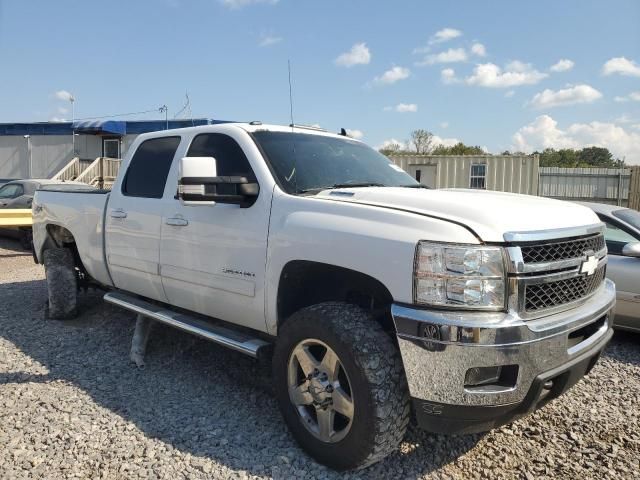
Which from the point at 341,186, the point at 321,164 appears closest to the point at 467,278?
the point at 341,186

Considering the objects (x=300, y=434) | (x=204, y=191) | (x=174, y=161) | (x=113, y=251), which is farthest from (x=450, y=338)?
(x=113, y=251)

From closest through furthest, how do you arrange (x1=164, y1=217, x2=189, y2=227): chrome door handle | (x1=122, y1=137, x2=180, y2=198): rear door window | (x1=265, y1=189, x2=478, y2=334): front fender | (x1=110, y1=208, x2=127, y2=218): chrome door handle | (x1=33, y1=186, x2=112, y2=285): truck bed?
(x1=265, y1=189, x2=478, y2=334): front fender
(x1=164, y1=217, x2=189, y2=227): chrome door handle
(x1=122, y1=137, x2=180, y2=198): rear door window
(x1=110, y1=208, x2=127, y2=218): chrome door handle
(x1=33, y1=186, x2=112, y2=285): truck bed

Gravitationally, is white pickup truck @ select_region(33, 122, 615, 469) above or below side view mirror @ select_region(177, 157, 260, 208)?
below

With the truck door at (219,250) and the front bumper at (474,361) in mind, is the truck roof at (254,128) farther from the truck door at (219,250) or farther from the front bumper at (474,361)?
the front bumper at (474,361)

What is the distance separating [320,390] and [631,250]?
3.52 meters

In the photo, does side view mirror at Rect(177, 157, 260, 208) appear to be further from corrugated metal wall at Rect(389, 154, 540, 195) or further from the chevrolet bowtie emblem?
corrugated metal wall at Rect(389, 154, 540, 195)

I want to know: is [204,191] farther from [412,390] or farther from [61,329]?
[61,329]

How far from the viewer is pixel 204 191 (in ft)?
10.7

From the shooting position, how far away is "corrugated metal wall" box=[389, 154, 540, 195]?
2142 centimetres

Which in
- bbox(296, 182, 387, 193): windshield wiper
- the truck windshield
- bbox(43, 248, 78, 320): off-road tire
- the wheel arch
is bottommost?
bbox(43, 248, 78, 320): off-road tire

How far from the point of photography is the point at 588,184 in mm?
21266

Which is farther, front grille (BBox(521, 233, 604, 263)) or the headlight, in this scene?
front grille (BBox(521, 233, 604, 263))

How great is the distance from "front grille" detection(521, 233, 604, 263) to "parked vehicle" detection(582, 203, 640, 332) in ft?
7.35

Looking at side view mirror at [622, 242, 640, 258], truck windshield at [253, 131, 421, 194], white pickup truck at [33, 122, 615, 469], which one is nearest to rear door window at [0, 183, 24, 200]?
white pickup truck at [33, 122, 615, 469]
